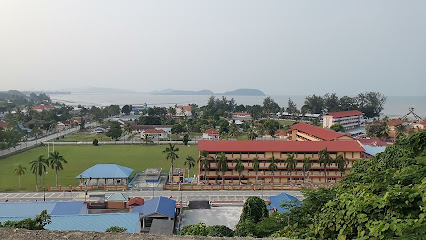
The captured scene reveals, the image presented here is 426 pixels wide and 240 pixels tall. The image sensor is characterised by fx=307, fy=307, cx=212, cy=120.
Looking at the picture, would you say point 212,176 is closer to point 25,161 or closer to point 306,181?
point 306,181

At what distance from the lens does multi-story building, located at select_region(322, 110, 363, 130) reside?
63219 millimetres

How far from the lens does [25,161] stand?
34938 millimetres

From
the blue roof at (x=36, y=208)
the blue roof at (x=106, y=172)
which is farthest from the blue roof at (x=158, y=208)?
the blue roof at (x=106, y=172)

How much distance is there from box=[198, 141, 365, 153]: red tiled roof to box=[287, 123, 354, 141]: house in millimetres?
4690

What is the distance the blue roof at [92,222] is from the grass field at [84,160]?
469 inches

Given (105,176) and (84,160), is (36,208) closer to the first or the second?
(105,176)

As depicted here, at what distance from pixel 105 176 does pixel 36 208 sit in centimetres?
872

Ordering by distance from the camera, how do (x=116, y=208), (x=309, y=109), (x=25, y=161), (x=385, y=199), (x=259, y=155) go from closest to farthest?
(x=385, y=199), (x=116, y=208), (x=259, y=155), (x=25, y=161), (x=309, y=109)

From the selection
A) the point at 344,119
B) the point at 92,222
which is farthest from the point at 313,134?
the point at 344,119

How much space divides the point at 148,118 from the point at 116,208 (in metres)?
46.9

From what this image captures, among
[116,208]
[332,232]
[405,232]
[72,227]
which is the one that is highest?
[405,232]

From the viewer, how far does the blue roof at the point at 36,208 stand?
1739 cm

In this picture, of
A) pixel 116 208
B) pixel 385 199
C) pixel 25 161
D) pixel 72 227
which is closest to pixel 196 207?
pixel 116 208

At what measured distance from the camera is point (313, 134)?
38.2 meters
